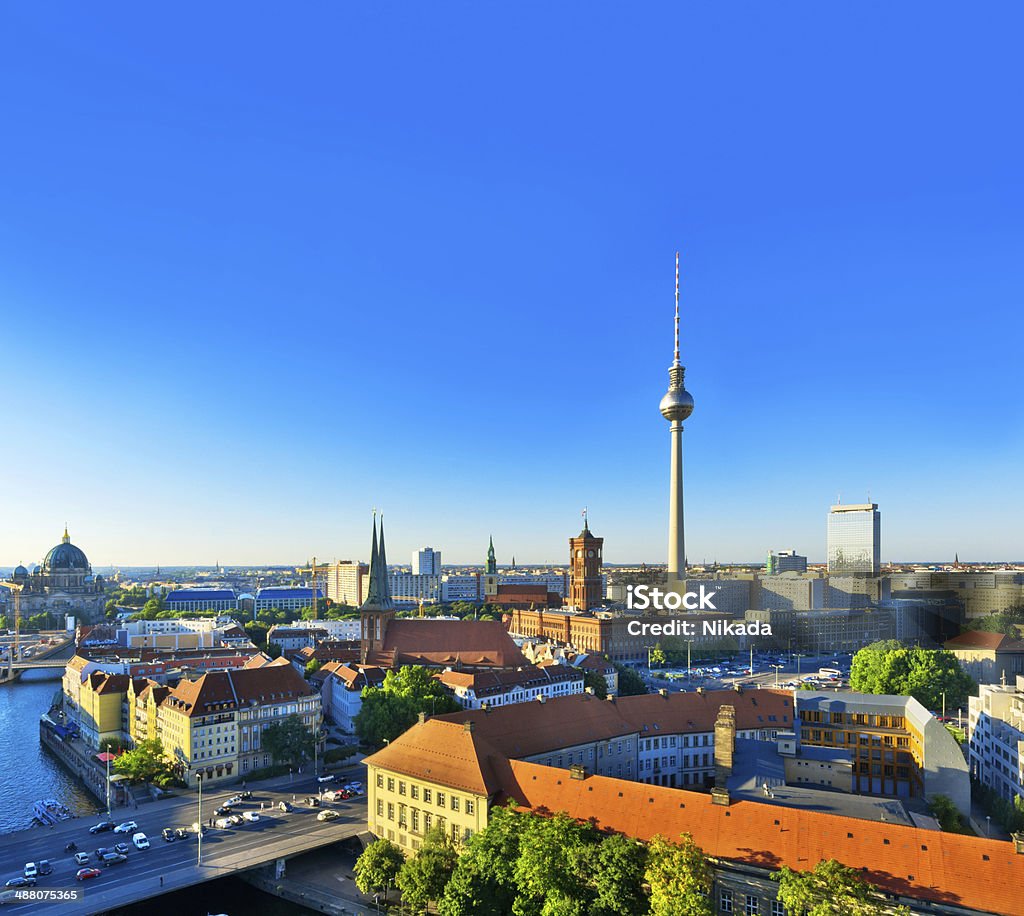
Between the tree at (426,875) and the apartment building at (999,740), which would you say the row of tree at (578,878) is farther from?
the apartment building at (999,740)

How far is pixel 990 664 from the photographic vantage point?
134m

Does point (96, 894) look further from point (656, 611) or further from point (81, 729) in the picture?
point (656, 611)

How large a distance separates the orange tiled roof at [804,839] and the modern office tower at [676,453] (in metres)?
124

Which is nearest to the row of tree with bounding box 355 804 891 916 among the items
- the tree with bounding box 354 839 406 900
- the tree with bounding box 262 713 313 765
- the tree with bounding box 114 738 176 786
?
the tree with bounding box 354 839 406 900

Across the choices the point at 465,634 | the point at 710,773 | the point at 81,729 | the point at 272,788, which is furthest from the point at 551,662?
the point at 81,729

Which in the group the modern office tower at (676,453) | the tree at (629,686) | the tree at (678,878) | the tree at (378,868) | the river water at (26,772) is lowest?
the river water at (26,772)

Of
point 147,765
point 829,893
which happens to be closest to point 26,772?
point 147,765

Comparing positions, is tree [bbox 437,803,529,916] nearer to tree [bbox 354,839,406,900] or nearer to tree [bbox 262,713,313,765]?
tree [bbox 354,839,406,900]

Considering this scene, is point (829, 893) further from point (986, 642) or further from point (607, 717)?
point (986, 642)

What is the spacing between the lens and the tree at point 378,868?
4669 cm

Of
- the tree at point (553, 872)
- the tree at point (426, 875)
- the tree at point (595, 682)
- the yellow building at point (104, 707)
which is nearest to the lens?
the tree at point (553, 872)

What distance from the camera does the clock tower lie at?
18925 centimetres

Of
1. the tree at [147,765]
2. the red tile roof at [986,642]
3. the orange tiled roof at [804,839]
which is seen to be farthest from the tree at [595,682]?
the red tile roof at [986,642]

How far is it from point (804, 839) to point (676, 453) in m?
136
